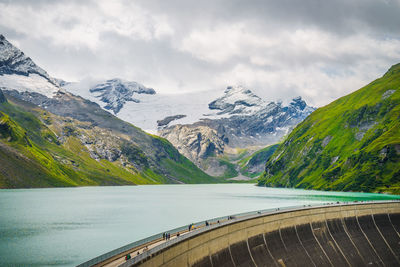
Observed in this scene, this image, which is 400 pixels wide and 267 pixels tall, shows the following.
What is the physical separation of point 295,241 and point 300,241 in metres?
1.12

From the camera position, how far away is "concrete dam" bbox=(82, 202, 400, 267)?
32.9 metres

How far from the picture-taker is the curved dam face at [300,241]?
1337 inches

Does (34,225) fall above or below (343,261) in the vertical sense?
above

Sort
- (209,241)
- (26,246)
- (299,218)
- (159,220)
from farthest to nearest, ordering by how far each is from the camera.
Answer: (159,220), (26,246), (299,218), (209,241)

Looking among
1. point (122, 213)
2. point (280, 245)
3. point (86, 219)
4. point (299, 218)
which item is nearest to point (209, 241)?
point (280, 245)

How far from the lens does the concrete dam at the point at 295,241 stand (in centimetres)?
3292

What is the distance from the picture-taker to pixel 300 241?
165 ft

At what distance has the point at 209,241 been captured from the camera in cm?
3616

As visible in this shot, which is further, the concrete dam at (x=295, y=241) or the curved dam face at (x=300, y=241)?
the curved dam face at (x=300, y=241)

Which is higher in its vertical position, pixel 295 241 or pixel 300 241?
pixel 295 241

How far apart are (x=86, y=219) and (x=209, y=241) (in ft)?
238

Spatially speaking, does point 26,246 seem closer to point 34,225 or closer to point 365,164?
point 34,225

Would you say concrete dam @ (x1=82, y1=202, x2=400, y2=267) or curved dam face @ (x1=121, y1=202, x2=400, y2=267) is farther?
curved dam face @ (x1=121, y1=202, x2=400, y2=267)

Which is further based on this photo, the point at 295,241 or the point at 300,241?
the point at 300,241
